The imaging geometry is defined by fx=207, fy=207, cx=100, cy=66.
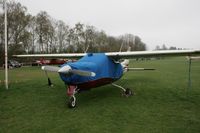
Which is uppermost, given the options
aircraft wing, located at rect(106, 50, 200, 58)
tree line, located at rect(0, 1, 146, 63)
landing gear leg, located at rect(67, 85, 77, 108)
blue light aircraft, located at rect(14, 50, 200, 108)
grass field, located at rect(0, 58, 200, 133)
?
tree line, located at rect(0, 1, 146, 63)

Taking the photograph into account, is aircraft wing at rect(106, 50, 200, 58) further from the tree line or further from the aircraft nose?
the tree line

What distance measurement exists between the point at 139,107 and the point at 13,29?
35253mm

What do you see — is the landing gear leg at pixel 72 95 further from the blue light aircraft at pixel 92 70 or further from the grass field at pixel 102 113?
the grass field at pixel 102 113

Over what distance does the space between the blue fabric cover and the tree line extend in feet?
83.4

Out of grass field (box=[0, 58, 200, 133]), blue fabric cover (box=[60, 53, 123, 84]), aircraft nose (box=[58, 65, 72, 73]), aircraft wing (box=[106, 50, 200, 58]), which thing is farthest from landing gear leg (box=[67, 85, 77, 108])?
aircraft wing (box=[106, 50, 200, 58])

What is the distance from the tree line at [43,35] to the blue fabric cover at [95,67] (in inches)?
1001

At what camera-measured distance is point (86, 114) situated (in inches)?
248

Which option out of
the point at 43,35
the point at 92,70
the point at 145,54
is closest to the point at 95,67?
the point at 92,70

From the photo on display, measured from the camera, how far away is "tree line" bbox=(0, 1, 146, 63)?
36688 millimetres

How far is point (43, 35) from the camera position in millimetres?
45812

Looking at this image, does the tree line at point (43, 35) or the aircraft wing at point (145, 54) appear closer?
the aircraft wing at point (145, 54)

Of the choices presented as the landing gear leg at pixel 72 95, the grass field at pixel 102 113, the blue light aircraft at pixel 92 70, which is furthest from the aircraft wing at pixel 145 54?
the landing gear leg at pixel 72 95

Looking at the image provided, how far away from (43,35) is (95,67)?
134ft

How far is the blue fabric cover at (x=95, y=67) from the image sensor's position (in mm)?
6645
